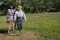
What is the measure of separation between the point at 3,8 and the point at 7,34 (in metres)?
25.3

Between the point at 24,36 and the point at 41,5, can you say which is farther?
the point at 41,5

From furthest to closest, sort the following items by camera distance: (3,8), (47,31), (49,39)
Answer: (3,8), (47,31), (49,39)

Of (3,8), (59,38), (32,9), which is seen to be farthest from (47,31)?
(3,8)

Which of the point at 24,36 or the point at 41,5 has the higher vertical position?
the point at 41,5

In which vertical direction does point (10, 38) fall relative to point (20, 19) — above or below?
below

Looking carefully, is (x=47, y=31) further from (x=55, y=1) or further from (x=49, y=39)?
(x=55, y=1)

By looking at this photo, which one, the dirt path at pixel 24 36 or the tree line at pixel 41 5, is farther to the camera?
the tree line at pixel 41 5

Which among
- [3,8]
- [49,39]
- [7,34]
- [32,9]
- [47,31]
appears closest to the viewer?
[49,39]

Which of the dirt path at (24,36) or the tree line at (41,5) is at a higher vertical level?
the tree line at (41,5)

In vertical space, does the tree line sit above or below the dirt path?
above

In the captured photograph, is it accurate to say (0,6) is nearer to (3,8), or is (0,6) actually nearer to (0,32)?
(3,8)

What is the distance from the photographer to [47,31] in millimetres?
14648

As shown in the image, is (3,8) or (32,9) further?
(3,8)

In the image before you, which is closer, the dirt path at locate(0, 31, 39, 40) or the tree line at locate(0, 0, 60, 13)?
the dirt path at locate(0, 31, 39, 40)
